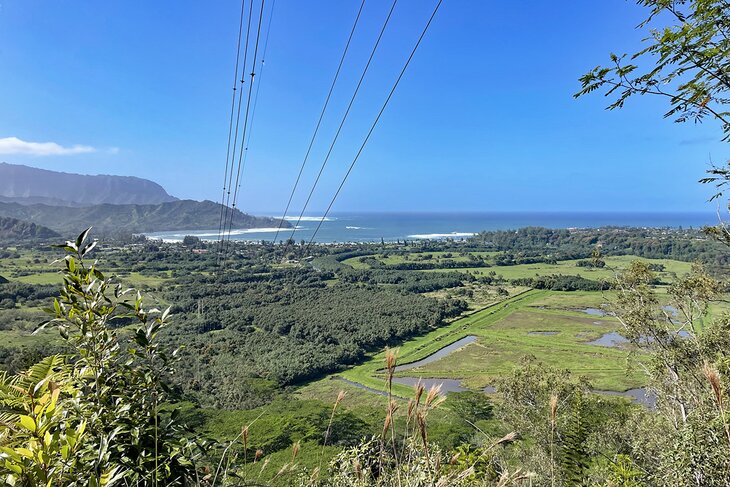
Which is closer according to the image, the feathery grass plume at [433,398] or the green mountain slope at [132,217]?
the feathery grass plume at [433,398]

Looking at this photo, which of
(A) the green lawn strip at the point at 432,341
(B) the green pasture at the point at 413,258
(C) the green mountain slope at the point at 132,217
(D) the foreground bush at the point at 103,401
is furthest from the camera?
(C) the green mountain slope at the point at 132,217

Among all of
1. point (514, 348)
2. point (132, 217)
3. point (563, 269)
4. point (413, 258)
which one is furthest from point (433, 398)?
point (132, 217)

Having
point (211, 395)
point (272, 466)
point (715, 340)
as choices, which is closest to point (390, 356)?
point (715, 340)

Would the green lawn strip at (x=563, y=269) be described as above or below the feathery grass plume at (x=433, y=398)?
below

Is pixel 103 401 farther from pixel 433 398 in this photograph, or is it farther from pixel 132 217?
pixel 132 217

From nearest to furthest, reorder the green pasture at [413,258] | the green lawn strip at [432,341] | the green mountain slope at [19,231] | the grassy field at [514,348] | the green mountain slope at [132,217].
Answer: the grassy field at [514,348] < the green lawn strip at [432,341] < the green pasture at [413,258] < the green mountain slope at [19,231] < the green mountain slope at [132,217]

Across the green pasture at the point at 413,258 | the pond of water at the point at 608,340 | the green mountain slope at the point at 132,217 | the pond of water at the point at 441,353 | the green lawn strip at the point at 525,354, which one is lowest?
the pond of water at the point at 441,353

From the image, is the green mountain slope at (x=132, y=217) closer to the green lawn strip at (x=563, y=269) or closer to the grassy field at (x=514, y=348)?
the green lawn strip at (x=563, y=269)

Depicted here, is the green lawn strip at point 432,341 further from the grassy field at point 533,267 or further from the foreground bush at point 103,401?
the foreground bush at point 103,401

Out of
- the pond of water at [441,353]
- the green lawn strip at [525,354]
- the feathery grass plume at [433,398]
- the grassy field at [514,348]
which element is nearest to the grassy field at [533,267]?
the grassy field at [514,348]

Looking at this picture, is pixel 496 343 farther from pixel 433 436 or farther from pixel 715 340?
pixel 715 340

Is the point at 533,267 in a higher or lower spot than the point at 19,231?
lower
